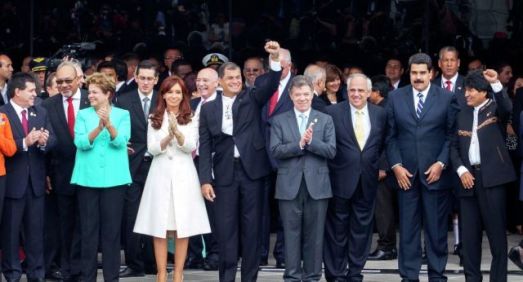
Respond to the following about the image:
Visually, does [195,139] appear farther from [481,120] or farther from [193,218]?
[481,120]

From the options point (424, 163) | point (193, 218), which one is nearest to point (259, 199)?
point (193, 218)

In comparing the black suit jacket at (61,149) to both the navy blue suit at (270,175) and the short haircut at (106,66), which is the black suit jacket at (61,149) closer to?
the short haircut at (106,66)

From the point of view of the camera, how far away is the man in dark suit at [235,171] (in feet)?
44.4

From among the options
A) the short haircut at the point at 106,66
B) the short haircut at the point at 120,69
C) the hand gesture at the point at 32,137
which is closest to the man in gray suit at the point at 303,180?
the hand gesture at the point at 32,137

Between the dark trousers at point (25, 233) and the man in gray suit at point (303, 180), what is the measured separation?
236cm

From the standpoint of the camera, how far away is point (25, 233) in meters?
13.9

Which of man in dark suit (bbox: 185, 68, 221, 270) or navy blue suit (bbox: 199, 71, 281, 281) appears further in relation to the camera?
man in dark suit (bbox: 185, 68, 221, 270)

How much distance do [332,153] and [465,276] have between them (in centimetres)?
167

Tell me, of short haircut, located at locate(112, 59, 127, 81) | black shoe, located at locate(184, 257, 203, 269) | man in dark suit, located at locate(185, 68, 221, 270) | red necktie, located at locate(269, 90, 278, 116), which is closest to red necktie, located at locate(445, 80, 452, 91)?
red necktie, located at locate(269, 90, 278, 116)

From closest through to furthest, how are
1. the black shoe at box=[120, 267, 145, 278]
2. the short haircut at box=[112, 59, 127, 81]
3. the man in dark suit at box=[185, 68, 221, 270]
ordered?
the black shoe at box=[120, 267, 145, 278] < the man in dark suit at box=[185, 68, 221, 270] < the short haircut at box=[112, 59, 127, 81]

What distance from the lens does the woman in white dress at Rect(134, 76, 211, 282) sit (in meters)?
13.3

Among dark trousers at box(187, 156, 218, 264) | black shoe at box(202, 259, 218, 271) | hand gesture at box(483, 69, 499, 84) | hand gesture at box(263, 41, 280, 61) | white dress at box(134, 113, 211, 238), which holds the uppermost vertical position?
hand gesture at box(263, 41, 280, 61)

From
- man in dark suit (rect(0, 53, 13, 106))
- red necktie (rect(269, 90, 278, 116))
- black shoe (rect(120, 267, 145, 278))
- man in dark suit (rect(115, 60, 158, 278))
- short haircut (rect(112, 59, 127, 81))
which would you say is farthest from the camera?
short haircut (rect(112, 59, 127, 81))

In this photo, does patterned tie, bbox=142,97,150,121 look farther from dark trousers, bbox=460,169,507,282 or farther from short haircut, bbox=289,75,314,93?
dark trousers, bbox=460,169,507,282
